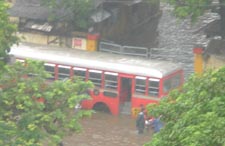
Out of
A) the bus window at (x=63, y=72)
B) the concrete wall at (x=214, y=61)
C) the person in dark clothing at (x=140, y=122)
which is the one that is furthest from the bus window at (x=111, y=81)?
the concrete wall at (x=214, y=61)

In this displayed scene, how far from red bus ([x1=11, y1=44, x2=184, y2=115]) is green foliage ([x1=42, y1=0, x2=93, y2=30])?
5.10 m

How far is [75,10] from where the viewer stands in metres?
36.7

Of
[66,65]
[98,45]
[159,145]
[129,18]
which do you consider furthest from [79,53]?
[159,145]

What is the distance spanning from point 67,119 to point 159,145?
742cm

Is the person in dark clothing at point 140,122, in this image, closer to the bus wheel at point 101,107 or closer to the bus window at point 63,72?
the bus wheel at point 101,107

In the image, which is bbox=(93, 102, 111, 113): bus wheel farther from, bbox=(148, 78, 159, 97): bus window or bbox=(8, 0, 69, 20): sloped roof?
bbox=(8, 0, 69, 20): sloped roof

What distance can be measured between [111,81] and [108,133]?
7.95 feet

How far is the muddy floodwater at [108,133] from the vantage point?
27.7 meters

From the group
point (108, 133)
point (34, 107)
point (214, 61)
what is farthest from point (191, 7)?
point (34, 107)

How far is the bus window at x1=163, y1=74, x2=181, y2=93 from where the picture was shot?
29344mm

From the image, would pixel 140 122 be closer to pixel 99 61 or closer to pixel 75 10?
pixel 99 61

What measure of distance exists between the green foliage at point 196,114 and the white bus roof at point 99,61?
14.4m

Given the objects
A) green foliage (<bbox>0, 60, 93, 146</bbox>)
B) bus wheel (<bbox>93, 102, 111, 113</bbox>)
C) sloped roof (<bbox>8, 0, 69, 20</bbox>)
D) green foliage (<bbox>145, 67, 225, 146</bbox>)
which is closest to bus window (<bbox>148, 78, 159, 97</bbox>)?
bus wheel (<bbox>93, 102, 111, 113</bbox>)

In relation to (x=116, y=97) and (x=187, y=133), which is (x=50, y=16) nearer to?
(x=116, y=97)
